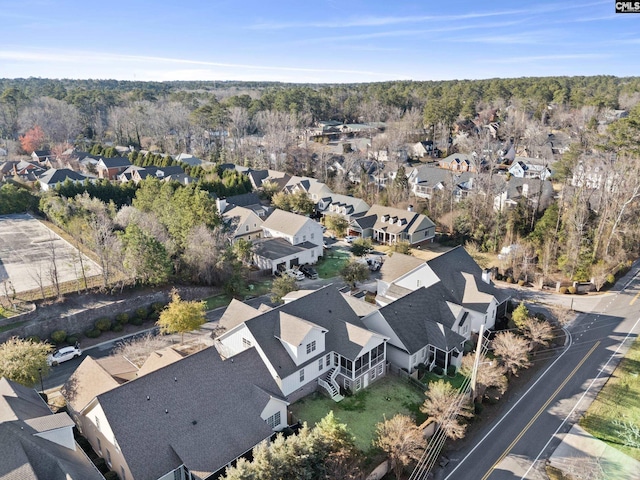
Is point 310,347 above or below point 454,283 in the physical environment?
below

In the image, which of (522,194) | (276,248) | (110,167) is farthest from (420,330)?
(110,167)

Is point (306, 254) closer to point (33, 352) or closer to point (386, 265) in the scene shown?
point (386, 265)

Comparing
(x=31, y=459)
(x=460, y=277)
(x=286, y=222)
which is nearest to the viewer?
(x=31, y=459)

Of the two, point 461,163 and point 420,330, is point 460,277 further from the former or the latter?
point 461,163

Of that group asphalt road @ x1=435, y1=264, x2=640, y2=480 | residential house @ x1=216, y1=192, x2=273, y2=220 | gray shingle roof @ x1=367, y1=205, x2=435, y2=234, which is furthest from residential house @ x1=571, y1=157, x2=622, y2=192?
residential house @ x1=216, y1=192, x2=273, y2=220

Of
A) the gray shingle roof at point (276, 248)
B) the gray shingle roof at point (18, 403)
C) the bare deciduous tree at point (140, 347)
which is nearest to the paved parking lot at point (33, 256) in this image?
the bare deciduous tree at point (140, 347)

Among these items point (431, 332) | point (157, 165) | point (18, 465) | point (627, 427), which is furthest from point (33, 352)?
point (157, 165)

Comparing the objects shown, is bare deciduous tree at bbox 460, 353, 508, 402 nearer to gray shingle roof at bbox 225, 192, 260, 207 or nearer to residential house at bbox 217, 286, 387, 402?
residential house at bbox 217, 286, 387, 402

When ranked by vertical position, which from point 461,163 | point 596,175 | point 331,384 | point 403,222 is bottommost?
point 331,384
